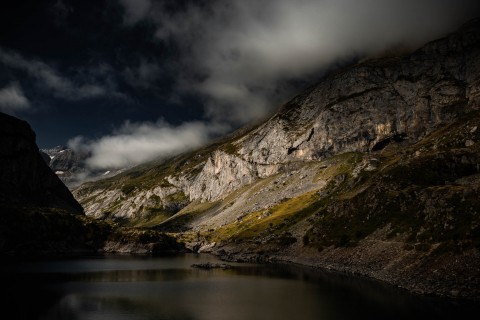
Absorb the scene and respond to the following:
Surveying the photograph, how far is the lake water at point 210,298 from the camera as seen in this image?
59.6m

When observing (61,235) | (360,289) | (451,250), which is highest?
(61,235)

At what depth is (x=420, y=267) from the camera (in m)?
80.7

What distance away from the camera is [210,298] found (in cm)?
7481

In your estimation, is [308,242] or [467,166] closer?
[467,166]

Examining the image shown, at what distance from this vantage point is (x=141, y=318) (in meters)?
57.2

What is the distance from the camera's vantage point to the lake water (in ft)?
195

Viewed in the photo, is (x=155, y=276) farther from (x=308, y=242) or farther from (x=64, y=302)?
(x=308, y=242)

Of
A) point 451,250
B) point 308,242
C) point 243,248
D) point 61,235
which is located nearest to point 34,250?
point 61,235

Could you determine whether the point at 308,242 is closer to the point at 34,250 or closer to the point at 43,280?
the point at 43,280

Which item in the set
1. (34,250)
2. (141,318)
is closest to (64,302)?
(141,318)

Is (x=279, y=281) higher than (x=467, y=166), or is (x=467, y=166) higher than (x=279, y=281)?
(x=467, y=166)

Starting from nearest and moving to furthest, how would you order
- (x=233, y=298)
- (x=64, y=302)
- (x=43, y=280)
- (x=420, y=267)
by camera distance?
(x=64, y=302), (x=233, y=298), (x=420, y=267), (x=43, y=280)

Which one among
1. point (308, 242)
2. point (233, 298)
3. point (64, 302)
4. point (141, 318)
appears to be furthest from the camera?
point (308, 242)

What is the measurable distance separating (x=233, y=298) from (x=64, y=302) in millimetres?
29479
